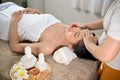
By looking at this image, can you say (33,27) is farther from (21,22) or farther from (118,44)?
(118,44)

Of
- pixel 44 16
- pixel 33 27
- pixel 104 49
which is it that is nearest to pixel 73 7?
pixel 44 16

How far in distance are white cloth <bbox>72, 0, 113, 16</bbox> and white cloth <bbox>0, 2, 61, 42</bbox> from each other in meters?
0.73

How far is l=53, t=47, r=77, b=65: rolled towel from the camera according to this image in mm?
1401

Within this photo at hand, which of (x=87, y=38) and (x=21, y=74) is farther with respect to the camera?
(x=87, y=38)

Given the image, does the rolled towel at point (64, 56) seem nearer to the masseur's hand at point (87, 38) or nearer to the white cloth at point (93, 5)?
the masseur's hand at point (87, 38)

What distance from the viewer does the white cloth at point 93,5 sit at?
83.4 inches

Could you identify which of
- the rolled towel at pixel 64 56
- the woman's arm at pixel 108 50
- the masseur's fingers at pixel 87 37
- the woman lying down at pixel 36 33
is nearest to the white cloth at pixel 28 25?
the woman lying down at pixel 36 33

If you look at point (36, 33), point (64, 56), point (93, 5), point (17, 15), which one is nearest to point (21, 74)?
point (64, 56)

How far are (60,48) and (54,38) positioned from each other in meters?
0.13

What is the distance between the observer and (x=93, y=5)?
2236 mm

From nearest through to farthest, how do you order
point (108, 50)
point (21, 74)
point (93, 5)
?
point (108, 50) → point (21, 74) → point (93, 5)

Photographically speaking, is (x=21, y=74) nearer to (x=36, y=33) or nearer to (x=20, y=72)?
(x=20, y=72)

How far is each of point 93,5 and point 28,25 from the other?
945 mm

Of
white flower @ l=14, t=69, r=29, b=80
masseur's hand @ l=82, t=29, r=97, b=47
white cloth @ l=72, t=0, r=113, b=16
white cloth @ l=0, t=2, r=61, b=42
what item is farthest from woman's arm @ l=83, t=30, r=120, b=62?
white cloth @ l=72, t=0, r=113, b=16
